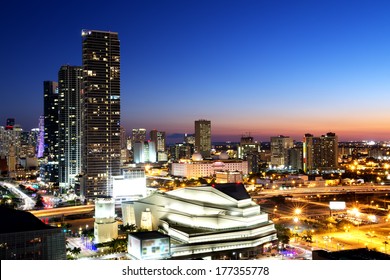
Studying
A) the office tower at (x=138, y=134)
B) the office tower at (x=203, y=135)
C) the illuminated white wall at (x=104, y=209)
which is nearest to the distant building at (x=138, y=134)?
the office tower at (x=138, y=134)

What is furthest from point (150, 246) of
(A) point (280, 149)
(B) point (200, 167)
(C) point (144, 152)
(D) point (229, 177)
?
(C) point (144, 152)

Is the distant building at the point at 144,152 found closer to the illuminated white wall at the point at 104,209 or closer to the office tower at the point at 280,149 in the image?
the office tower at the point at 280,149

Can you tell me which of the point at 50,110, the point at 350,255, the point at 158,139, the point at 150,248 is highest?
the point at 50,110

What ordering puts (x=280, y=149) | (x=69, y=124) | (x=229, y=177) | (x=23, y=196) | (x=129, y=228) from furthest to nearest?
(x=280, y=149) < (x=69, y=124) < (x=229, y=177) < (x=23, y=196) < (x=129, y=228)

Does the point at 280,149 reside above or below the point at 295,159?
above

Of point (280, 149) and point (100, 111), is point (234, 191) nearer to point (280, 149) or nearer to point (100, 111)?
point (100, 111)

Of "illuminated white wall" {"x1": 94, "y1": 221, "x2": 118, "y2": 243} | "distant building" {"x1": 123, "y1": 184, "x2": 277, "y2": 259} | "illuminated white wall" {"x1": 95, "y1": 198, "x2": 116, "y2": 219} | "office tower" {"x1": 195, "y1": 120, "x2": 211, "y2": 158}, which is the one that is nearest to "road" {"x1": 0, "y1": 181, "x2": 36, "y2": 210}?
"illuminated white wall" {"x1": 95, "y1": 198, "x2": 116, "y2": 219}
